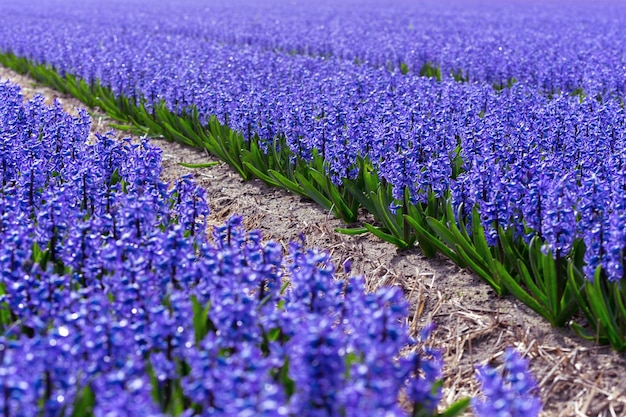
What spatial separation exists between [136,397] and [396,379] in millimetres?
792

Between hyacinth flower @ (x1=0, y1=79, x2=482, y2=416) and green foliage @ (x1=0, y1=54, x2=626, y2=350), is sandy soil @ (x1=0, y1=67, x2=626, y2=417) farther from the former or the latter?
hyacinth flower @ (x1=0, y1=79, x2=482, y2=416)

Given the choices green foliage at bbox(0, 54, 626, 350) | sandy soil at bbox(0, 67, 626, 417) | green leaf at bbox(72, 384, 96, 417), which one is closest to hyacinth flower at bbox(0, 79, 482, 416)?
green leaf at bbox(72, 384, 96, 417)

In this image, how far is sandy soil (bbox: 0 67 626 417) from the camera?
3.63 meters

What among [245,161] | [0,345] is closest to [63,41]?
[245,161]

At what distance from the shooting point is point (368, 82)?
29.1ft

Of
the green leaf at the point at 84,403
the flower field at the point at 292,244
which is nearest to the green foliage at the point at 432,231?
the flower field at the point at 292,244

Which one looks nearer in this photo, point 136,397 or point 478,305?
point 136,397

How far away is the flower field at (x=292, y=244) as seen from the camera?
7.97 ft

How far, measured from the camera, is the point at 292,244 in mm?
3275

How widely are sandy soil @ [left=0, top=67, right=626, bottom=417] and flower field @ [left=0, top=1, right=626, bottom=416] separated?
118 mm

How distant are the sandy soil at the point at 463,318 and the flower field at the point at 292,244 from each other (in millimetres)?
118

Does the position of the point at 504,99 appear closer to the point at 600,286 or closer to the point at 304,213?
the point at 304,213

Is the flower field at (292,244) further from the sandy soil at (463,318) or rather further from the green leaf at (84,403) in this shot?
the sandy soil at (463,318)

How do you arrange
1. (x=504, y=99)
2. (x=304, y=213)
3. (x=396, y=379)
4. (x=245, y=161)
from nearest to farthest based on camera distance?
(x=396, y=379)
(x=304, y=213)
(x=245, y=161)
(x=504, y=99)
